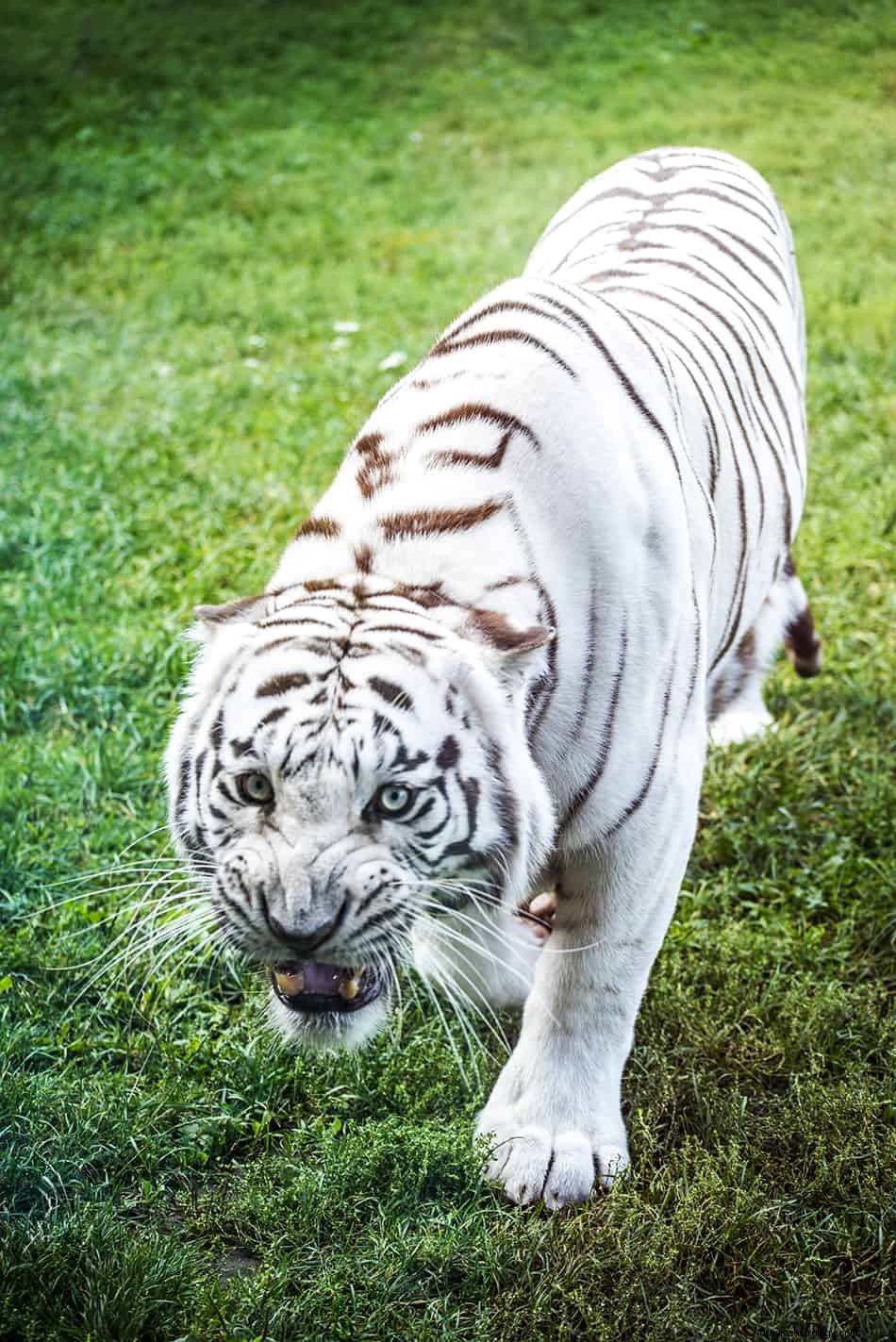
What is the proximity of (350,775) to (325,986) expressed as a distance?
0.44 metres

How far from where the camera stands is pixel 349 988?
206 centimetres

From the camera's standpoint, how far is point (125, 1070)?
2.74 metres

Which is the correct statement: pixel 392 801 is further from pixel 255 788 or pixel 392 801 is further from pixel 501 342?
pixel 501 342

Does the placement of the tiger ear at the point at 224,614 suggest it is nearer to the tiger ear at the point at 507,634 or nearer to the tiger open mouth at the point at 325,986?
the tiger ear at the point at 507,634

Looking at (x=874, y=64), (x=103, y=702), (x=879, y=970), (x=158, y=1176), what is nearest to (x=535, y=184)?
(x=874, y=64)

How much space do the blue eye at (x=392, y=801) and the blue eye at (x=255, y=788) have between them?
0.15 metres

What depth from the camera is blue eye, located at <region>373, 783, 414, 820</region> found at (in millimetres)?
1824

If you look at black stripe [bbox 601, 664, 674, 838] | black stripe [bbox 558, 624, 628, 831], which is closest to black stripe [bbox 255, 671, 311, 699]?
black stripe [bbox 558, 624, 628, 831]

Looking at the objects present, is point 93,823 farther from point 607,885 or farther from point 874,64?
point 874,64

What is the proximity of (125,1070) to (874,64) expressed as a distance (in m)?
10.8

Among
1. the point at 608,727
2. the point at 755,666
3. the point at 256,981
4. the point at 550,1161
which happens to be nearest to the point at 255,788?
the point at 608,727

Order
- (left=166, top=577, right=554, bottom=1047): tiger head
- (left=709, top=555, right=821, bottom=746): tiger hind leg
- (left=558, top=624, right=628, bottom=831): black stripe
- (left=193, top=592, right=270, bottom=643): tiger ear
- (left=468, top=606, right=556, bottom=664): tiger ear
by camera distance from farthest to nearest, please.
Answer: (left=709, top=555, right=821, bottom=746): tiger hind leg → (left=558, top=624, right=628, bottom=831): black stripe → (left=193, top=592, right=270, bottom=643): tiger ear → (left=468, top=606, right=556, bottom=664): tiger ear → (left=166, top=577, right=554, bottom=1047): tiger head

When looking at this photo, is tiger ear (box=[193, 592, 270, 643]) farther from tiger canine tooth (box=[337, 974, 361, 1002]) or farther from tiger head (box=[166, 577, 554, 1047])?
tiger canine tooth (box=[337, 974, 361, 1002])

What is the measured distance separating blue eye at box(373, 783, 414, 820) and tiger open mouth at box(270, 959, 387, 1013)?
1.03 ft
